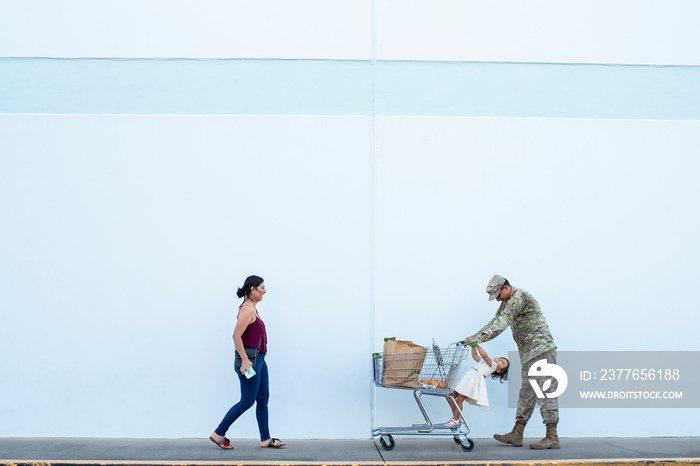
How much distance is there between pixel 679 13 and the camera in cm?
817

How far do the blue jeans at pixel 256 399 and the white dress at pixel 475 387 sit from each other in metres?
1.97

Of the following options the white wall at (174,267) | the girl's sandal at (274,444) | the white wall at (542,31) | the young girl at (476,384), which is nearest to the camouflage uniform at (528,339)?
the young girl at (476,384)

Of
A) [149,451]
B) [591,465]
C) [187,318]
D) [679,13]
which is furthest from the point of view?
[679,13]

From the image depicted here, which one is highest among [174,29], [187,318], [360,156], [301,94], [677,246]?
[174,29]

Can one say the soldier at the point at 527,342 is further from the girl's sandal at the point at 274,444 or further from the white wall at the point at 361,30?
the white wall at the point at 361,30

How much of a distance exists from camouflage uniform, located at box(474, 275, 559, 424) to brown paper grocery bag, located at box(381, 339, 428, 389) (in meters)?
0.96

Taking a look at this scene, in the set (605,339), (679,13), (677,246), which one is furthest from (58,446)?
(679,13)

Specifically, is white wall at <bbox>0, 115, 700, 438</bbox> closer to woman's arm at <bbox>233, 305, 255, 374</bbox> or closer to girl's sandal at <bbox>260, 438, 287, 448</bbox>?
girl's sandal at <bbox>260, 438, 287, 448</bbox>

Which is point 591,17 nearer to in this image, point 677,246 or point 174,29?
point 677,246

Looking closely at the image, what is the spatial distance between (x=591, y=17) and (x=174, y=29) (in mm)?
4969

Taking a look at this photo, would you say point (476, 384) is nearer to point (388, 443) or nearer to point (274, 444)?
point (388, 443)

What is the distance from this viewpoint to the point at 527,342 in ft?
23.5

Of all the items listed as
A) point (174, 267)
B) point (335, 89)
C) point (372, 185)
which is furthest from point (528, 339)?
point (174, 267)

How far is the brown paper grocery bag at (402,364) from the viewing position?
6750 mm
